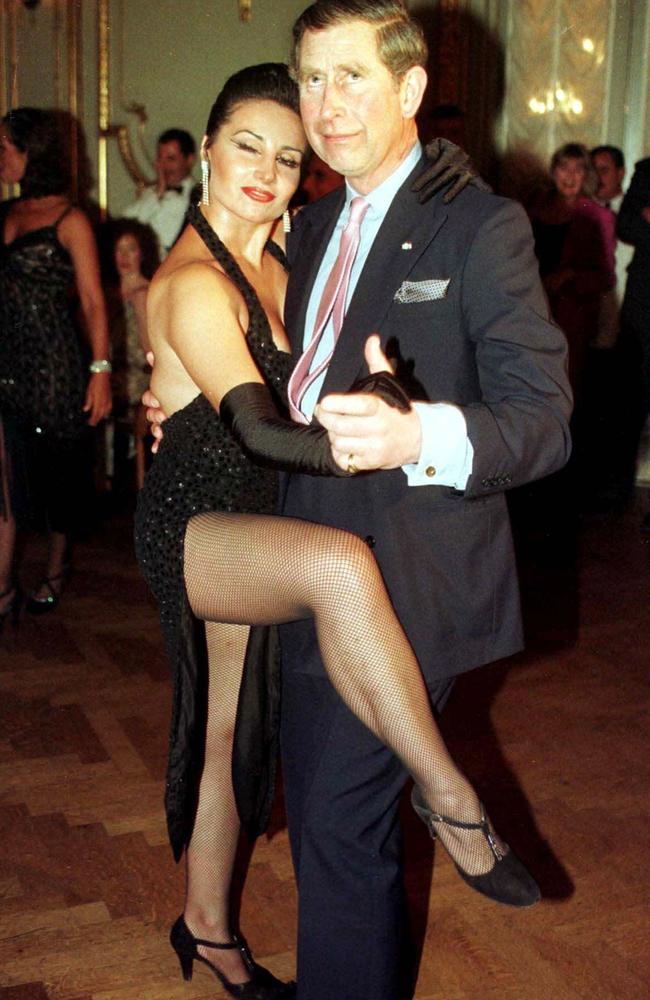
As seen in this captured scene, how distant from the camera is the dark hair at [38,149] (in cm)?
399

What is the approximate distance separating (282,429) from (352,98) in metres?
0.53

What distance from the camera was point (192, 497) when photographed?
2.04 m

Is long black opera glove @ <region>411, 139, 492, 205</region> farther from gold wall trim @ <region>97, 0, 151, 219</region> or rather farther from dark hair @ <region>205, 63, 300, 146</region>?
gold wall trim @ <region>97, 0, 151, 219</region>

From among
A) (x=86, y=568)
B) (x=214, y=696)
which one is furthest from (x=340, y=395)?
(x=86, y=568)

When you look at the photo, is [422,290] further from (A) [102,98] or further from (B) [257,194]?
(A) [102,98]

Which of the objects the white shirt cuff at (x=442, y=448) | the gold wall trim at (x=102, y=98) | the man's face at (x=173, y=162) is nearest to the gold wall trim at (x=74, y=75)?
the gold wall trim at (x=102, y=98)

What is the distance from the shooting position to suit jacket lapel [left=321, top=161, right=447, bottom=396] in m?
1.74

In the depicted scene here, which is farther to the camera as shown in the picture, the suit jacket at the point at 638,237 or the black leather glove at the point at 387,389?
the suit jacket at the point at 638,237

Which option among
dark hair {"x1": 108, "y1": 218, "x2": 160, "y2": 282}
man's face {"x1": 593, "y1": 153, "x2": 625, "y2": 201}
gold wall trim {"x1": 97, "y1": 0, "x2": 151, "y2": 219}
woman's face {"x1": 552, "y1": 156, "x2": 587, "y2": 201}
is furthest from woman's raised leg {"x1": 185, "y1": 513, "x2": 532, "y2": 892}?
gold wall trim {"x1": 97, "y1": 0, "x2": 151, "y2": 219}

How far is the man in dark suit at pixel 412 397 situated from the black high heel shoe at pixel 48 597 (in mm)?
2612

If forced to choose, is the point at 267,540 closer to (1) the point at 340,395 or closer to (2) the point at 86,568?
(1) the point at 340,395

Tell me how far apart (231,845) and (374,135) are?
1.27 m

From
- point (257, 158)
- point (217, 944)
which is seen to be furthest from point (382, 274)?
point (217, 944)

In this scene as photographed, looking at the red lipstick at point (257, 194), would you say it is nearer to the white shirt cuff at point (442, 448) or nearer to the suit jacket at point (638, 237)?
the white shirt cuff at point (442, 448)
